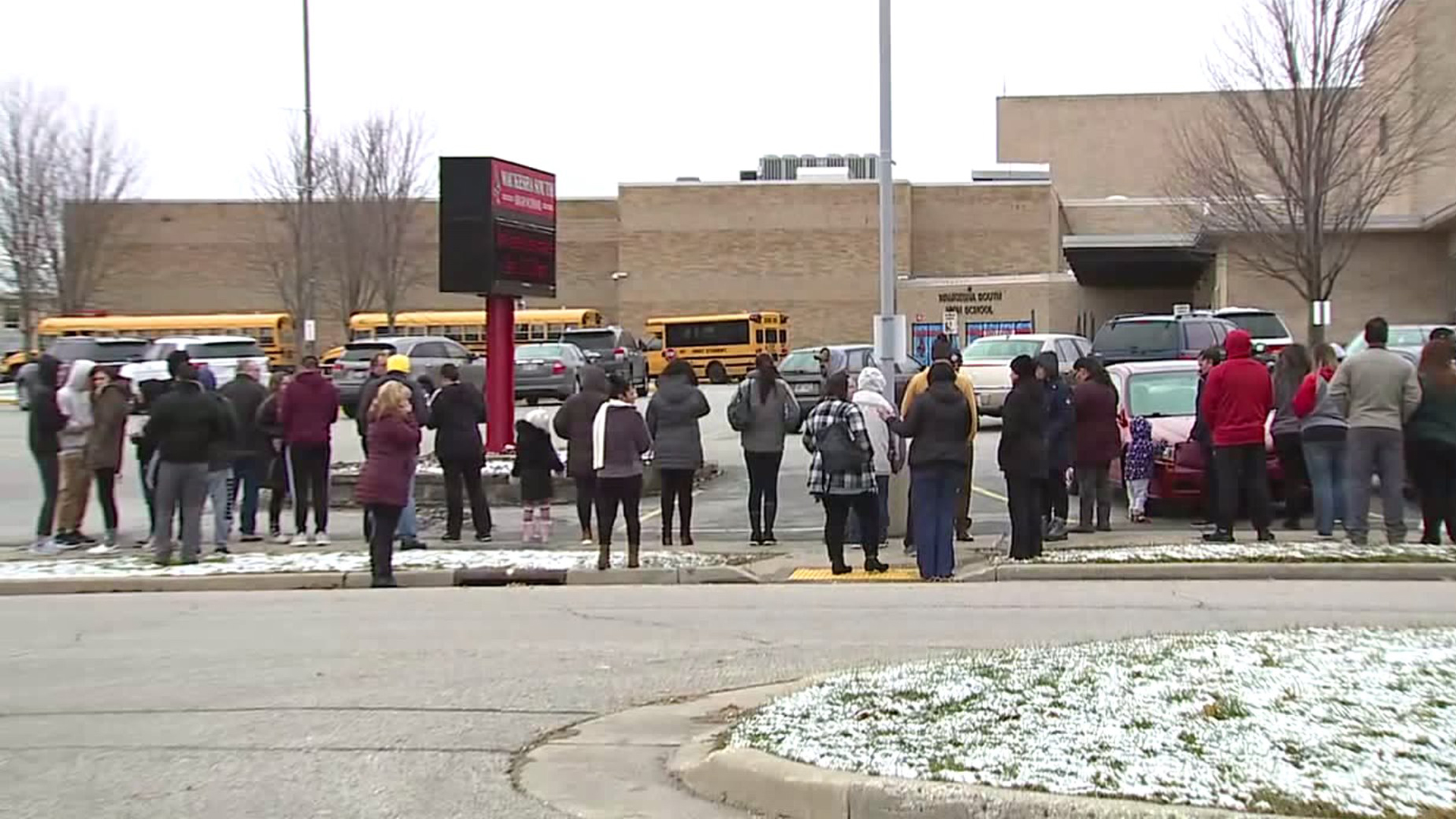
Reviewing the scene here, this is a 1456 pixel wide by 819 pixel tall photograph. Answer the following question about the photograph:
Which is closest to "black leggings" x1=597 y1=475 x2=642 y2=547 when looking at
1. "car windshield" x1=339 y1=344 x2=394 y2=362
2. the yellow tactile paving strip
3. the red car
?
the yellow tactile paving strip

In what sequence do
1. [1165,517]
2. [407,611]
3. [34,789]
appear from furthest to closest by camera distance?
[1165,517] → [407,611] → [34,789]

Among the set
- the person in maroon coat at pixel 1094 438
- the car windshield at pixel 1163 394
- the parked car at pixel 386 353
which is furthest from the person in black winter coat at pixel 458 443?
the parked car at pixel 386 353

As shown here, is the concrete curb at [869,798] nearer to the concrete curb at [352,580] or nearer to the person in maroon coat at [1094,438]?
the concrete curb at [352,580]

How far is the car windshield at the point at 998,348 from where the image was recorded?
2756 centimetres

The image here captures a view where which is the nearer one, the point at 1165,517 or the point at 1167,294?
the point at 1165,517

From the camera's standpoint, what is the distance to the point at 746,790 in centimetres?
627

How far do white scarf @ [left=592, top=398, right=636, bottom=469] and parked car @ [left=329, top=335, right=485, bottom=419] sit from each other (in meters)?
18.1

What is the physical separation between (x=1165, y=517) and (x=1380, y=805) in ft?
36.7

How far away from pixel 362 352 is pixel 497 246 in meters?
16.2

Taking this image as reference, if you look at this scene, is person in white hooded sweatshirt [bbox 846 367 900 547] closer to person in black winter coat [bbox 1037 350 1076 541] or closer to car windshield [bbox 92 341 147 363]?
person in black winter coat [bbox 1037 350 1076 541]

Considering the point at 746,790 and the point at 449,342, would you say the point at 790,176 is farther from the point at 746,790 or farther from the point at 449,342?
the point at 746,790

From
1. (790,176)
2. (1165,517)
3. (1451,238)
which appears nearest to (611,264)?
(790,176)

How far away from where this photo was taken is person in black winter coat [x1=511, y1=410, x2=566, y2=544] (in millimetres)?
14844

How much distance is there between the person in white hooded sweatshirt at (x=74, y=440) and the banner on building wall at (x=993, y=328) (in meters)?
40.2
